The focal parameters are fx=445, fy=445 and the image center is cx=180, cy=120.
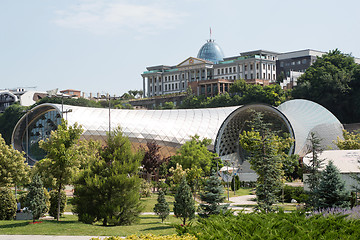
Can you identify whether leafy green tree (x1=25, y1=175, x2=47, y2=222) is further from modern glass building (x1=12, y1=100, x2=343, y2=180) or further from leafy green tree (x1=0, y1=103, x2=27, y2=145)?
leafy green tree (x1=0, y1=103, x2=27, y2=145)

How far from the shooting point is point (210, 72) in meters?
130

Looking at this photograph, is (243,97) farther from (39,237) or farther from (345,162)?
(39,237)

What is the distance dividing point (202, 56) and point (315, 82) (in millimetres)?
69356

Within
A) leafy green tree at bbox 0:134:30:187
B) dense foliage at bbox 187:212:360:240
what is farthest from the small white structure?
leafy green tree at bbox 0:134:30:187

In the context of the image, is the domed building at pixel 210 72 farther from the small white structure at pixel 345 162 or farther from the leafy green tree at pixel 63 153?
the leafy green tree at pixel 63 153

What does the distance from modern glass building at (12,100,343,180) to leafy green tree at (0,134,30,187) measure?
24547 mm

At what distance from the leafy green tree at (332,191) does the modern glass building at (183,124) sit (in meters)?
33.8

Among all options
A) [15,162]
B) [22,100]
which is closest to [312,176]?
[15,162]

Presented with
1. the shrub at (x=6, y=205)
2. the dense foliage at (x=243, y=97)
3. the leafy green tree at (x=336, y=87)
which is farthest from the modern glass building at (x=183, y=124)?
the shrub at (x=6, y=205)

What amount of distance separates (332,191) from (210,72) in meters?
112

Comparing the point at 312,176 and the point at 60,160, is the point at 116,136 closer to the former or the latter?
the point at 60,160

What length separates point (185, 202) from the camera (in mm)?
20422

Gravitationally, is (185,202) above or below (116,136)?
below

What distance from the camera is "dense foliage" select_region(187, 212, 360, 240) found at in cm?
1207
